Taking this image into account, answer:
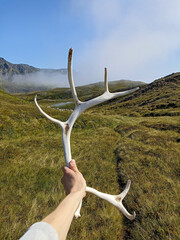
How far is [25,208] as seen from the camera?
15.0 feet

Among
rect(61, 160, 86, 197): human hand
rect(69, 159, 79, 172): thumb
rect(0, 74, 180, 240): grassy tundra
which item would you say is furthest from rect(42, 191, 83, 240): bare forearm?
rect(0, 74, 180, 240): grassy tundra

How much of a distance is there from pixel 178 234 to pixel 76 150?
7586 millimetres

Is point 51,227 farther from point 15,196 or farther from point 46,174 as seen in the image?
point 46,174

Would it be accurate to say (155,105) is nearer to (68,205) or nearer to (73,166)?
(73,166)

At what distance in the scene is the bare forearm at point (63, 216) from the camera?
167cm

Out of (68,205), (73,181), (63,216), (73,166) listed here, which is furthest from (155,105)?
(63,216)

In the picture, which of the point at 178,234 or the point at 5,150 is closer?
the point at 178,234

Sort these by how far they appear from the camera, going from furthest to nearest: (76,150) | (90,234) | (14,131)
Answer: (14,131), (76,150), (90,234)

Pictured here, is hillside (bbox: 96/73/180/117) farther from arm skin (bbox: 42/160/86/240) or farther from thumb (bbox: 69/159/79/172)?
arm skin (bbox: 42/160/86/240)

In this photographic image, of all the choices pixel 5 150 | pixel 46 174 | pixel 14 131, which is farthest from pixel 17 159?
pixel 14 131

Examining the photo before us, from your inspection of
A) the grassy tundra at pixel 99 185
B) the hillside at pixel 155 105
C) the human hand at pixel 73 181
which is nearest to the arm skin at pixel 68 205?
the human hand at pixel 73 181

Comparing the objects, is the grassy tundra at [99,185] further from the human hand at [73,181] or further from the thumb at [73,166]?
the thumb at [73,166]

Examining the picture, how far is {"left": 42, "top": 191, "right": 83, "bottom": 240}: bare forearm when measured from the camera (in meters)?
1.67

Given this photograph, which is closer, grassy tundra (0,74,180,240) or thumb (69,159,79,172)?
thumb (69,159,79,172)
